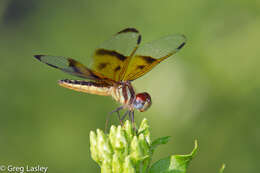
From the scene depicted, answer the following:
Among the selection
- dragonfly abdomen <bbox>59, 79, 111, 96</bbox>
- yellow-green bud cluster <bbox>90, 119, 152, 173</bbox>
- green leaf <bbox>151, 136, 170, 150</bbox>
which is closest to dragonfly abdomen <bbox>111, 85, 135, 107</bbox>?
dragonfly abdomen <bbox>59, 79, 111, 96</bbox>

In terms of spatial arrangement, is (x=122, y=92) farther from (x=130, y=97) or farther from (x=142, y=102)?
(x=142, y=102)

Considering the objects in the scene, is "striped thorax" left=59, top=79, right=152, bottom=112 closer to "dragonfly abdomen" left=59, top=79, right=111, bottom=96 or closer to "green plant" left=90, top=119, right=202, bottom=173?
"dragonfly abdomen" left=59, top=79, right=111, bottom=96

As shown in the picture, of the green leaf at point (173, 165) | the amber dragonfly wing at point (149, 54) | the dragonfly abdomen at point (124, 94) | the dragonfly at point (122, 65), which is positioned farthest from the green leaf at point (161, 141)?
the amber dragonfly wing at point (149, 54)

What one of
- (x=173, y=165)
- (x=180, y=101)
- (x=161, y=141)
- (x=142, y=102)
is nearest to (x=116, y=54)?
(x=142, y=102)

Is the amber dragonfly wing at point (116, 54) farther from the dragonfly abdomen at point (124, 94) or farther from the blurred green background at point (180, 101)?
the blurred green background at point (180, 101)

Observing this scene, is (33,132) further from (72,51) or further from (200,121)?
(200,121)

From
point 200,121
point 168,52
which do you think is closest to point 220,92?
point 200,121
